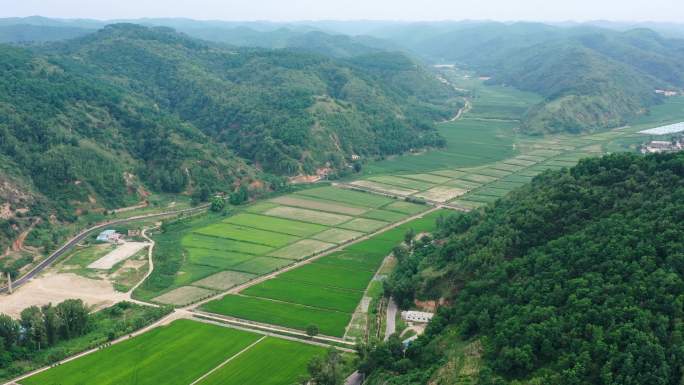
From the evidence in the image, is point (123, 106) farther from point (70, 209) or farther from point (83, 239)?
point (83, 239)

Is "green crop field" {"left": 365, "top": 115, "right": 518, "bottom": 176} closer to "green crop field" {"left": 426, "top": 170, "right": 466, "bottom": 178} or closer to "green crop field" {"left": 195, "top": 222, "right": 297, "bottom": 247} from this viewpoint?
"green crop field" {"left": 426, "top": 170, "right": 466, "bottom": 178}

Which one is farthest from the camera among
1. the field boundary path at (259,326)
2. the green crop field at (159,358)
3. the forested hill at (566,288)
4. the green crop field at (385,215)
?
the green crop field at (385,215)

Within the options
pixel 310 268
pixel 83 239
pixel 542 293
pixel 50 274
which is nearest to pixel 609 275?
pixel 542 293

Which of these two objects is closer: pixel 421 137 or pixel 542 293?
pixel 542 293

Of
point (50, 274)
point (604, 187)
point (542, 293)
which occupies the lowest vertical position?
point (50, 274)

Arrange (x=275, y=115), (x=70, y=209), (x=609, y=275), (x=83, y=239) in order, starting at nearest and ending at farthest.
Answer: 1. (x=609, y=275)
2. (x=83, y=239)
3. (x=70, y=209)
4. (x=275, y=115)

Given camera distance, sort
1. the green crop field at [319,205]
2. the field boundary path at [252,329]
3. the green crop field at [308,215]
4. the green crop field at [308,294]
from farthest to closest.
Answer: the green crop field at [319,205] < the green crop field at [308,215] < the green crop field at [308,294] < the field boundary path at [252,329]

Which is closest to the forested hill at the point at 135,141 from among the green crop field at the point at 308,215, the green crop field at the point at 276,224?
the green crop field at the point at 308,215

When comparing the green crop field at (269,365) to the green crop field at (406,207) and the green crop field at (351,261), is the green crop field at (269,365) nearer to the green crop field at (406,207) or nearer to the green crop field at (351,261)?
the green crop field at (351,261)
